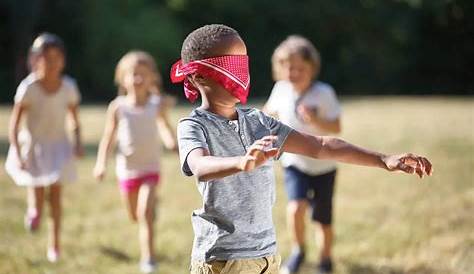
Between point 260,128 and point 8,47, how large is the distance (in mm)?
29263

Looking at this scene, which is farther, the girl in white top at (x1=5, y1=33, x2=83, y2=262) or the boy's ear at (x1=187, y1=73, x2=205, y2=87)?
the girl in white top at (x1=5, y1=33, x2=83, y2=262)

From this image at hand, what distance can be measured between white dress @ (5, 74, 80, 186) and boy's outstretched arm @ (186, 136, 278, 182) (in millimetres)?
4029

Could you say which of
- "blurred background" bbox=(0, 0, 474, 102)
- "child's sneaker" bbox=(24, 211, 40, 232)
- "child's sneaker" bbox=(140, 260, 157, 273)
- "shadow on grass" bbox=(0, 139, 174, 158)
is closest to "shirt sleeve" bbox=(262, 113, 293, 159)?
"child's sneaker" bbox=(140, 260, 157, 273)

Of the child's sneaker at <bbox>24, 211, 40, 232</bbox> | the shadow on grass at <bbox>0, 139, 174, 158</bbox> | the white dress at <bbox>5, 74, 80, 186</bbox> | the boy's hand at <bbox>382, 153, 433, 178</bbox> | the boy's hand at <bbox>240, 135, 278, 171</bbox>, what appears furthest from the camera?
the shadow on grass at <bbox>0, 139, 174, 158</bbox>

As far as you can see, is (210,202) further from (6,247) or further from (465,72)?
(465,72)

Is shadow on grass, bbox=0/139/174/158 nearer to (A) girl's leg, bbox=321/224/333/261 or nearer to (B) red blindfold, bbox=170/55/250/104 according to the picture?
(A) girl's leg, bbox=321/224/333/261

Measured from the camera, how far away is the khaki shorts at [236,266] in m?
3.29

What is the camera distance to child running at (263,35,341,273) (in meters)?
6.20

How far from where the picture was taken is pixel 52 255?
21.4 feet

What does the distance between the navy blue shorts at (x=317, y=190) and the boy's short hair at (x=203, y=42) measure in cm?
317

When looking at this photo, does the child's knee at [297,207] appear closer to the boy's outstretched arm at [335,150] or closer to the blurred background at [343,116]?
the blurred background at [343,116]

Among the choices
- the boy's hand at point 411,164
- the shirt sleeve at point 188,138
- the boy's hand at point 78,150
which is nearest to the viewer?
the shirt sleeve at point 188,138

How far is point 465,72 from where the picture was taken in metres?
33.4

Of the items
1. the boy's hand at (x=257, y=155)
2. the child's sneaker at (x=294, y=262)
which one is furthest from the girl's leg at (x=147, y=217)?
the boy's hand at (x=257, y=155)
